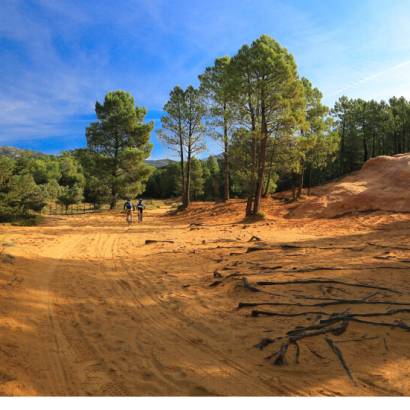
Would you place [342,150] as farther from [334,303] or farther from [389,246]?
[334,303]

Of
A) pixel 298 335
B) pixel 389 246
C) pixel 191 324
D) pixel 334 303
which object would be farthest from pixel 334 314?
→ pixel 389 246

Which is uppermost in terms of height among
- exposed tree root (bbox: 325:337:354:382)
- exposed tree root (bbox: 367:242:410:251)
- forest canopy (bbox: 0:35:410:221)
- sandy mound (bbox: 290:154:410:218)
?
forest canopy (bbox: 0:35:410:221)

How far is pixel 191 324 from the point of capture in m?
4.41

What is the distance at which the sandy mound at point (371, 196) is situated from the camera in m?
17.4

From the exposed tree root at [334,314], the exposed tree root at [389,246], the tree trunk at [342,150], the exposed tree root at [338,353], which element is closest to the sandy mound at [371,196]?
the exposed tree root at [389,246]

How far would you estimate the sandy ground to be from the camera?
9.43 feet

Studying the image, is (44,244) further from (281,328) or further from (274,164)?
(274,164)

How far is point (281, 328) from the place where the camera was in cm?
414

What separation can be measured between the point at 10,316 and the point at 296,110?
62.2 ft

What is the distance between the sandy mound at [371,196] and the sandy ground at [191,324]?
375 inches

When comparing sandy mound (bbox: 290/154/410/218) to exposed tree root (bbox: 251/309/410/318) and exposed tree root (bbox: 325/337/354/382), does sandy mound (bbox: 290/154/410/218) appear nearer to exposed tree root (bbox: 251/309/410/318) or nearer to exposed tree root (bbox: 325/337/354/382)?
exposed tree root (bbox: 251/309/410/318)

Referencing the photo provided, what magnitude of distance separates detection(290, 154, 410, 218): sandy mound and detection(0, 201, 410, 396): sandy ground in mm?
9535

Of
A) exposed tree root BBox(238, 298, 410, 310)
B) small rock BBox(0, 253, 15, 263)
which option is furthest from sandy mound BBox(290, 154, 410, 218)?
small rock BBox(0, 253, 15, 263)

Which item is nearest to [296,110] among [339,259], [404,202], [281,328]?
[404,202]
